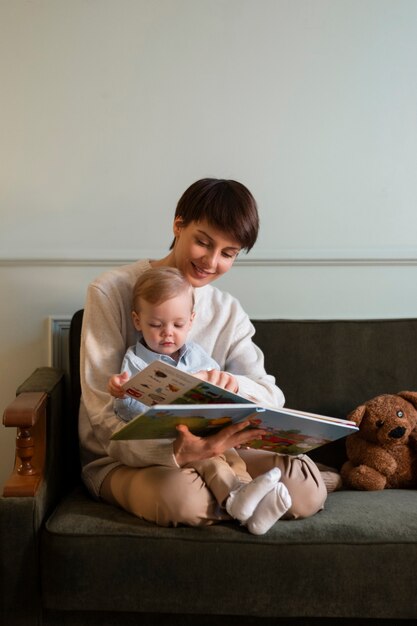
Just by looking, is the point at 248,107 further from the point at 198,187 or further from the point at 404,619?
the point at 404,619

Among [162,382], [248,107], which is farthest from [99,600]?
[248,107]

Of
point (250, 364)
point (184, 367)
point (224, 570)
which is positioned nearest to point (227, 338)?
point (250, 364)

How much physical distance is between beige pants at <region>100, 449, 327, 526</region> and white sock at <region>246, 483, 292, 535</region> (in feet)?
0.29

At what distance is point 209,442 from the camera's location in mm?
1855

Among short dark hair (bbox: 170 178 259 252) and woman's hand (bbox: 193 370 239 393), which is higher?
short dark hair (bbox: 170 178 259 252)

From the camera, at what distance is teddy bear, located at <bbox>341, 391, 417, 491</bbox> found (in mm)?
2301

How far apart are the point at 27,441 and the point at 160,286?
19.4 inches

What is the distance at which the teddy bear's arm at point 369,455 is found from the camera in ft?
7.55

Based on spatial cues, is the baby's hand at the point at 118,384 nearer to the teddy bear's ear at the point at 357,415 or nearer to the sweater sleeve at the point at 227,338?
the sweater sleeve at the point at 227,338

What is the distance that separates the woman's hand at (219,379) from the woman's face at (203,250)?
0.33 m

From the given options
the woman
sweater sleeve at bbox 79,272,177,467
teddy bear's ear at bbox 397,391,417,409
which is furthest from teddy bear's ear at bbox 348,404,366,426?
sweater sleeve at bbox 79,272,177,467

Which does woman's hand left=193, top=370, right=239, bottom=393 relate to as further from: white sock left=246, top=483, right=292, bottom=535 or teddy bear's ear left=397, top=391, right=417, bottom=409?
teddy bear's ear left=397, top=391, right=417, bottom=409

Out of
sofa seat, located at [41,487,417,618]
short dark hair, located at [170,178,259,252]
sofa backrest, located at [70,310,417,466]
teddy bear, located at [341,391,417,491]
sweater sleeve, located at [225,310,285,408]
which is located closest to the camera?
sofa seat, located at [41,487,417,618]

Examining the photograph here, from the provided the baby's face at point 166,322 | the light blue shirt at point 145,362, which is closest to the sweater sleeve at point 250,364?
the light blue shirt at point 145,362
